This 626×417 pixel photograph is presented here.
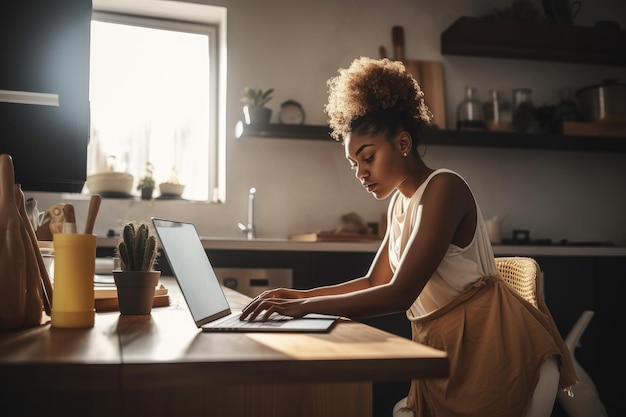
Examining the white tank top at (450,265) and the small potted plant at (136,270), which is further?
the white tank top at (450,265)

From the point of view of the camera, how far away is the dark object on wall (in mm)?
1351

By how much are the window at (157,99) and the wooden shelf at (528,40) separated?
153cm

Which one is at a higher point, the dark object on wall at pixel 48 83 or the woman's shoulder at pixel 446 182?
the dark object on wall at pixel 48 83

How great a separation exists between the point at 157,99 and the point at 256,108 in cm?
77

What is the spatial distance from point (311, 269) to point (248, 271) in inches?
12.4

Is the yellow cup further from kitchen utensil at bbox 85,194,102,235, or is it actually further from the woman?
the woman

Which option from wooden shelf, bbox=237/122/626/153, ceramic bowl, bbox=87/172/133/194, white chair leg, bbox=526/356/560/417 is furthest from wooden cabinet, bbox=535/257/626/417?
ceramic bowl, bbox=87/172/133/194

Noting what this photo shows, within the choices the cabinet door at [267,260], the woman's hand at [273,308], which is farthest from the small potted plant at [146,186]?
the woman's hand at [273,308]

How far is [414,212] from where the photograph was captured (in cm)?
155

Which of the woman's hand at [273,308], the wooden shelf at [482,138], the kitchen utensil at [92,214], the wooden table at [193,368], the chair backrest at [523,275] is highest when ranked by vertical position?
the wooden shelf at [482,138]

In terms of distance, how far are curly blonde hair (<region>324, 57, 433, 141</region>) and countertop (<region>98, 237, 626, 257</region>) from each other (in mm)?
1494

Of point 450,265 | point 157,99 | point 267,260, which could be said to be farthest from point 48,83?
point 157,99

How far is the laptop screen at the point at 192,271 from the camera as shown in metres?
1.00

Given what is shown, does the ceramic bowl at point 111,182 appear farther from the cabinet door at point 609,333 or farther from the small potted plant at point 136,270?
the cabinet door at point 609,333
